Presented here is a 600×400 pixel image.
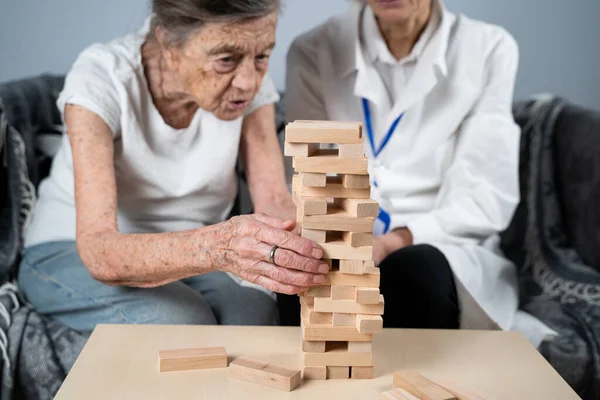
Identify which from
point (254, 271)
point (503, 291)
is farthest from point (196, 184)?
point (503, 291)

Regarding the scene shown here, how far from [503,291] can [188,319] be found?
837 mm

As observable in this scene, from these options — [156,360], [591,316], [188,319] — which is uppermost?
[156,360]

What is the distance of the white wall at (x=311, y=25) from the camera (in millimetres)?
2830

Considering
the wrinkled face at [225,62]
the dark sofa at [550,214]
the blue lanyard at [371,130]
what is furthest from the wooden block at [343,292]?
the blue lanyard at [371,130]

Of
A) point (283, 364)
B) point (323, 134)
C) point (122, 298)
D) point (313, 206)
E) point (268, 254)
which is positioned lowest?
point (122, 298)

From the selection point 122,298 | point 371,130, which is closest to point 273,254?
point 122,298

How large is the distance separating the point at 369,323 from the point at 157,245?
474 millimetres

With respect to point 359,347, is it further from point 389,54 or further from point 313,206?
point 389,54

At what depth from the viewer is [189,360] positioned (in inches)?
56.0

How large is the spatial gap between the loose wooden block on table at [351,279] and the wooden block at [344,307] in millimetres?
29

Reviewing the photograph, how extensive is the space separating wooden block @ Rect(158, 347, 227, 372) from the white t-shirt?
70 centimetres

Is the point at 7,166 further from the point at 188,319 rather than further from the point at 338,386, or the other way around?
the point at 338,386

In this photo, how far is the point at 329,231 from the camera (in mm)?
1400

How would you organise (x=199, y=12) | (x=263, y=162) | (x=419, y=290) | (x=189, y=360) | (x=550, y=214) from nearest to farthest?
(x=189, y=360) → (x=199, y=12) → (x=419, y=290) → (x=263, y=162) → (x=550, y=214)
